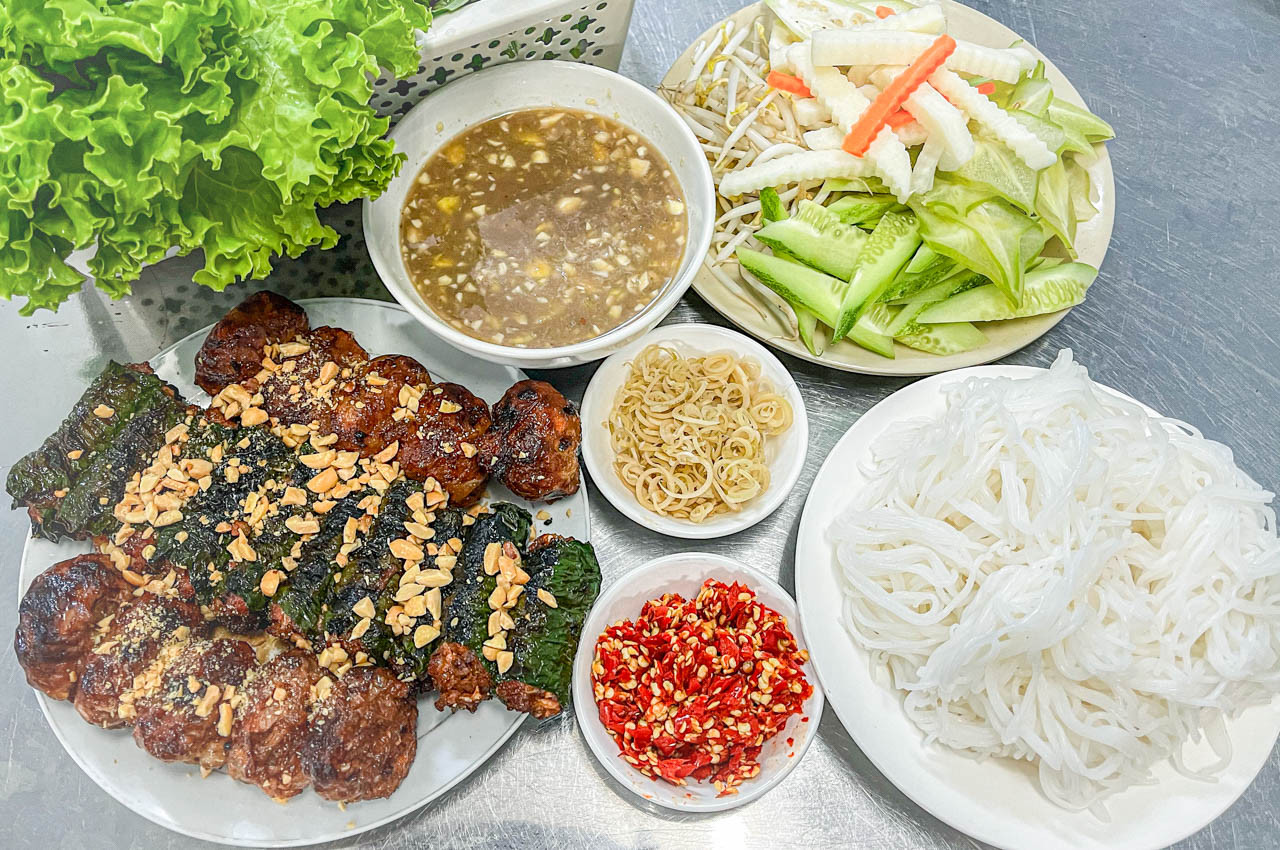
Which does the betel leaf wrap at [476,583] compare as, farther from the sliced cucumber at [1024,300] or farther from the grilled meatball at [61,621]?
the sliced cucumber at [1024,300]

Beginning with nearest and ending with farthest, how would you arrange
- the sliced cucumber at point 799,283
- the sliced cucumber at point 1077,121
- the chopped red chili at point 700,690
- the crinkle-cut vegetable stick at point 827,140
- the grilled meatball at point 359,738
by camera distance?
the grilled meatball at point 359,738 < the chopped red chili at point 700,690 < the sliced cucumber at point 799,283 < the crinkle-cut vegetable stick at point 827,140 < the sliced cucumber at point 1077,121

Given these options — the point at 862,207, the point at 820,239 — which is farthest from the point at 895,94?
the point at 820,239

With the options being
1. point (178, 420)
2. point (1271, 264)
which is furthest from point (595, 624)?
point (1271, 264)

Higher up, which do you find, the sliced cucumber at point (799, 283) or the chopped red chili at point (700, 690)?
the sliced cucumber at point (799, 283)

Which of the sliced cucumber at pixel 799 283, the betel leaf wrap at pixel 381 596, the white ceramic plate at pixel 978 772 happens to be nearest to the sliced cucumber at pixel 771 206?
the sliced cucumber at pixel 799 283

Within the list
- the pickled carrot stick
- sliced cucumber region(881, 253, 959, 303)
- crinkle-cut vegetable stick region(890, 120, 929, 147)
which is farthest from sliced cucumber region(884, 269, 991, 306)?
the pickled carrot stick

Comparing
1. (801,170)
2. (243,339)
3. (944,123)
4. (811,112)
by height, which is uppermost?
(944,123)

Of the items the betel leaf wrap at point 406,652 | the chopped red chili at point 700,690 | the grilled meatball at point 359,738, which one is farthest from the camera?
the chopped red chili at point 700,690

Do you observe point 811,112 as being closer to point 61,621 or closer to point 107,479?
point 107,479
